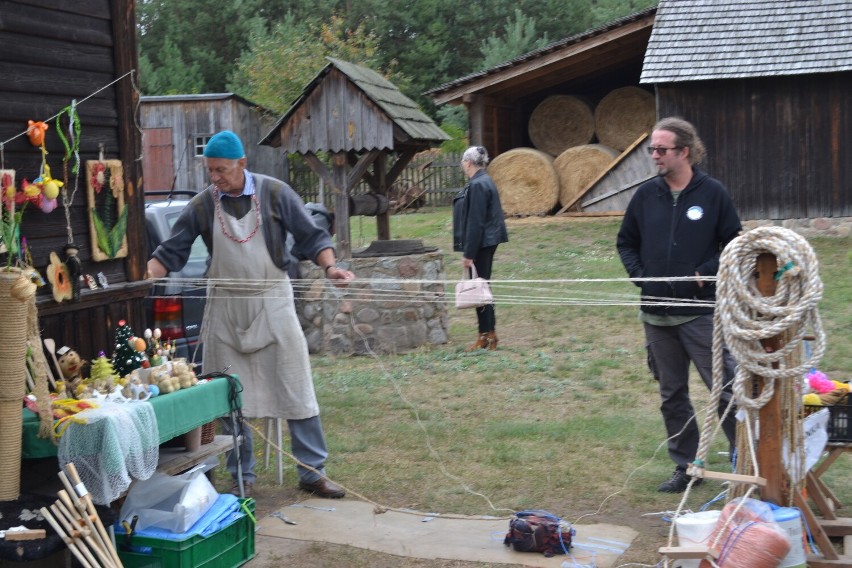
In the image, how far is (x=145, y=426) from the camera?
13.9 ft

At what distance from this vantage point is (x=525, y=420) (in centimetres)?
737

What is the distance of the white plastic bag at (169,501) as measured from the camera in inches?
168

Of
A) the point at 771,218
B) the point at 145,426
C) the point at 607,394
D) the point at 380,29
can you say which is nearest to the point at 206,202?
the point at 145,426

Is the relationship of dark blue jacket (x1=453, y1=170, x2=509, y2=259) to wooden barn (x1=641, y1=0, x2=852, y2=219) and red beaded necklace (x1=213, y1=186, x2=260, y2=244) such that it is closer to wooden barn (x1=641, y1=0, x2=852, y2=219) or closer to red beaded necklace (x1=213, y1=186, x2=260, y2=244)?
red beaded necklace (x1=213, y1=186, x2=260, y2=244)

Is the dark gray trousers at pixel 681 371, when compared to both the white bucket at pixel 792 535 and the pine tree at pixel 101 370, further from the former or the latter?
the pine tree at pixel 101 370

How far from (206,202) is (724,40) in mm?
12780

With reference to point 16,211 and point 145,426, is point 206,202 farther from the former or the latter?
point 145,426

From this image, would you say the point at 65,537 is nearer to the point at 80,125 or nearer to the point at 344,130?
the point at 80,125

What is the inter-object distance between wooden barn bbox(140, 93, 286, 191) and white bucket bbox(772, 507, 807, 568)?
2123cm

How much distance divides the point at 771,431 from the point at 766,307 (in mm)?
507

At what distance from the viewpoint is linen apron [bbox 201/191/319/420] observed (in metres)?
5.71

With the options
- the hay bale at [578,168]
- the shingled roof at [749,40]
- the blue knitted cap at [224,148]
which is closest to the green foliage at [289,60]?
the hay bale at [578,168]

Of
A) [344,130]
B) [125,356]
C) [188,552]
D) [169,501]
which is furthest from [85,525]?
[344,130]

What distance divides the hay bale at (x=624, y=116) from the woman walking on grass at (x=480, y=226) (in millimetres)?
11242
